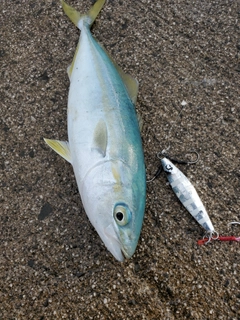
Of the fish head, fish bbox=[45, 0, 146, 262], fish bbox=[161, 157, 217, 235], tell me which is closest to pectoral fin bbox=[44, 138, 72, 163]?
fish bbox=[45, 0, 146, 262]

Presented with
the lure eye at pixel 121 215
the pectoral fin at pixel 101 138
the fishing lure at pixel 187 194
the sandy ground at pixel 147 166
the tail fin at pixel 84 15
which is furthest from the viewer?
the tail fin at pixel 84 15

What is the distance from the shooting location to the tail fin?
299 centimetres

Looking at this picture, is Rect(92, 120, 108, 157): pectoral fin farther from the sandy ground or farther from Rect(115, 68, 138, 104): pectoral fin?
the sandy ground

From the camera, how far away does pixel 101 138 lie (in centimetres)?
218

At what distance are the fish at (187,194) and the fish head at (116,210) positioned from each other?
17.7 inches

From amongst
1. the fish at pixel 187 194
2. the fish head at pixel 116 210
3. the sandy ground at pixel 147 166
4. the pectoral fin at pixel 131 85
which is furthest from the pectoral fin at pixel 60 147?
the fish at pixel 187 194

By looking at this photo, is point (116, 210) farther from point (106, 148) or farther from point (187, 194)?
point (187, 194)

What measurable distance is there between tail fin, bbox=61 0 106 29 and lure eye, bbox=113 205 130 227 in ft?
5.74

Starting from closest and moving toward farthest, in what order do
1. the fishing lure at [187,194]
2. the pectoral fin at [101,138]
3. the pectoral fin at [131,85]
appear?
the pectoral fin at [101,138]
the fishing lure at [187,194]
the pectoral fin at [131,85]

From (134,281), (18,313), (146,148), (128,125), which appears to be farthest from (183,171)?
(18,313)

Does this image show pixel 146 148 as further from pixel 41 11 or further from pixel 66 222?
pixel 41 11

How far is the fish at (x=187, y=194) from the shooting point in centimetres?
238

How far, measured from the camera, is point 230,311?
220 cm

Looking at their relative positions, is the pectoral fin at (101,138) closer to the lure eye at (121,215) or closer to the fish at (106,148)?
the fish at (106,148)
